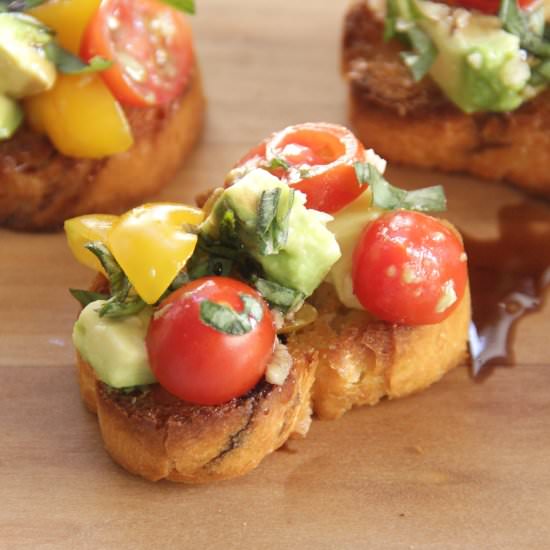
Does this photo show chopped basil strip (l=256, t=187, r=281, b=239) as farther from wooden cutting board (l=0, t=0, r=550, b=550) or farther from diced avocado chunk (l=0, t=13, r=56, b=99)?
diced avocado chunk (l=0, t=13, r=56, b=99)

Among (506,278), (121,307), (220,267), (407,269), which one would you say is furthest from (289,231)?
(506,278)

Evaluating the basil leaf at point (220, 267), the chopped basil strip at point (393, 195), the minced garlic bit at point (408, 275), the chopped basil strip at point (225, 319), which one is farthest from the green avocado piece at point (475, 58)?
the chopped basil strip at point (225, 319)

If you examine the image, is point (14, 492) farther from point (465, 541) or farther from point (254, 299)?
point (465, 541)

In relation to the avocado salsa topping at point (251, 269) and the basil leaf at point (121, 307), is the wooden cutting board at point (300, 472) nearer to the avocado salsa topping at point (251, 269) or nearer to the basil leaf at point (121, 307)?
the avocado salsa topping at point (251, 269)

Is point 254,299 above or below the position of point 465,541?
above

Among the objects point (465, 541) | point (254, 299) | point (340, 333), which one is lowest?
point (465, 541)

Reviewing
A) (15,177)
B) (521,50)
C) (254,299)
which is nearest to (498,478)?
(254,299)

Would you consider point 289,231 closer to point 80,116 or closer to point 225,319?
point 225,319
